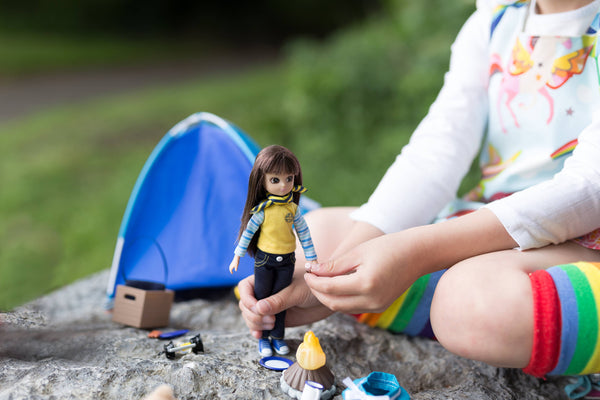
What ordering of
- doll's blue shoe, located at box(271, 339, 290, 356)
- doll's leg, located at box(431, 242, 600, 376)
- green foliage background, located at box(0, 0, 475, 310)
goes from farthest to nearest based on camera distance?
green foliage background, located at box(0, 0, 475, 310)
doll's blue shoe, located at box(271, 339, 290, 356)
doll's leg, located at box(431, 242, 600, 376)

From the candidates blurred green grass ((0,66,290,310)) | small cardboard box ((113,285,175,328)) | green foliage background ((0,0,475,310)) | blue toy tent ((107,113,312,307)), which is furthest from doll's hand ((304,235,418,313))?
green foliage background ((0,0,475,310))

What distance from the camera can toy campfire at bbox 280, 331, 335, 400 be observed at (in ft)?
2.92

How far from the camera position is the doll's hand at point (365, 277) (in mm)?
887

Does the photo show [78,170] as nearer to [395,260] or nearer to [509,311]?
[395,260]

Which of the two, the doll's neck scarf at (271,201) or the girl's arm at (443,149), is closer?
the doll's neck scarf at (271,201)

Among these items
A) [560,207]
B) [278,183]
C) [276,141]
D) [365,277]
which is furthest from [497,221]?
[276,141]

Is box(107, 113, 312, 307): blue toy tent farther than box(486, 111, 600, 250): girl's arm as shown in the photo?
Yes

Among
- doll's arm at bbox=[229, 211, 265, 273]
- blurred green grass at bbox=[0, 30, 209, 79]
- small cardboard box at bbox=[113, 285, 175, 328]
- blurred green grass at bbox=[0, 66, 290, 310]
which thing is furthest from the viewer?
blurred green grass at bbox=[0, 30, 209, 79]

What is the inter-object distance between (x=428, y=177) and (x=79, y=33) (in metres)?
6.14

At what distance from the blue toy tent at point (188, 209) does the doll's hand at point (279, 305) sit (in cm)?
41

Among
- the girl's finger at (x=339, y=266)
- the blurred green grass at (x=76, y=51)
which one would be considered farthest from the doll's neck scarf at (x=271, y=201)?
the blurred green grass at (x=76, y=51)

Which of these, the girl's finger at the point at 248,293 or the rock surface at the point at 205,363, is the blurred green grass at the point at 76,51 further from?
the girl's finger at the point at 248,293

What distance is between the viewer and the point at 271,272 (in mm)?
960

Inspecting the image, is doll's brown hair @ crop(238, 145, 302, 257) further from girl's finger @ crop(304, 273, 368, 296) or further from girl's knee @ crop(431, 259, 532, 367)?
girl's knee @ crop(431, 259, 532, 367)
